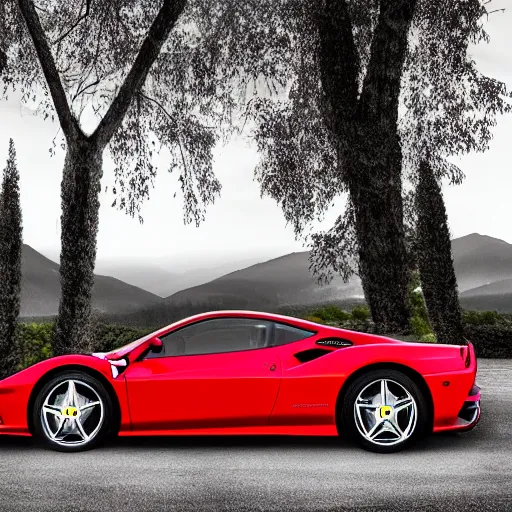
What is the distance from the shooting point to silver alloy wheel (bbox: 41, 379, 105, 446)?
6453mm

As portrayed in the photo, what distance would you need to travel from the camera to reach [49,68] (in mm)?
15914

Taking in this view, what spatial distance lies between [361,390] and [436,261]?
1057cm

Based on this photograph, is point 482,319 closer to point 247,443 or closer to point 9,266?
point 9,266

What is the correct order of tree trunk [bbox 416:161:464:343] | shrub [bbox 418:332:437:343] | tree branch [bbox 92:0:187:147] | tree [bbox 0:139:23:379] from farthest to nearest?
shrub [bbox 418:332:437:343] < tree trunk [bbox 416:161:464:343] < tree branch [bbox 92:0:187:147] < tree [bbox 0:139:23:379]

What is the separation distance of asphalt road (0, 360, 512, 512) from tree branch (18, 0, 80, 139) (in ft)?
31.3

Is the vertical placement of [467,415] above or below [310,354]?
below

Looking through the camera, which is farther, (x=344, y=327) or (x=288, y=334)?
(x=344, y=327)

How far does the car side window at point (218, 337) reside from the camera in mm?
6547

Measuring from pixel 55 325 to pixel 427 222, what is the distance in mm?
7638

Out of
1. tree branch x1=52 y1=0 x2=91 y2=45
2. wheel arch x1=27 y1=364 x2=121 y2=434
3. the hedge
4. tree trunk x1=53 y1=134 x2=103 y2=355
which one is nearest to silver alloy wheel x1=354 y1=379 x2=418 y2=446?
wheel arch x1=27 y1=364 x2=121 y2=434

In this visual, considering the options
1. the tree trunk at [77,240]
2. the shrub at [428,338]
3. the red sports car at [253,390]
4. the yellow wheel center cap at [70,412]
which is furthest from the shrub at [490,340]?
the yellow wheel center cap at [70,412]

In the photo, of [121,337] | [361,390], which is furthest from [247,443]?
[121,337]

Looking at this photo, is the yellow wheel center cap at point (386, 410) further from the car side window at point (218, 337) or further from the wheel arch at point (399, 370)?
the car side window at point (218, 337)

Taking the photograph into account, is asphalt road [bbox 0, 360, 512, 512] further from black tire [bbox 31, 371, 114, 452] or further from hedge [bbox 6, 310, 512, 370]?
hedge [bbox 6, 310, 512, 370]
